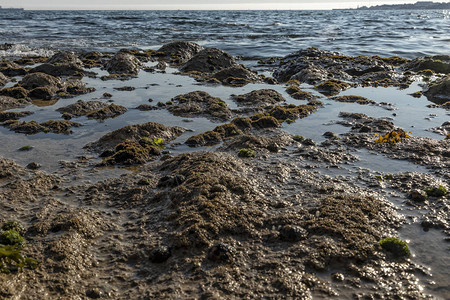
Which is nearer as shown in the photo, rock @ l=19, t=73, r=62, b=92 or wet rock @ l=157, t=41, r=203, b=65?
rock @ l=19, t=73, r=62, b=92

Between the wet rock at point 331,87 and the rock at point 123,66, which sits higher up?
the rock at point 123,66

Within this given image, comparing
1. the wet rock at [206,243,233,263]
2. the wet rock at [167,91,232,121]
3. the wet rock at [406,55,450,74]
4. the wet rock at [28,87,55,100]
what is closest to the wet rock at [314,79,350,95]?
the wet rock at [167,91,232,121]

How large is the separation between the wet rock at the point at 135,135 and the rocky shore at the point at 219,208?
2.8 inches

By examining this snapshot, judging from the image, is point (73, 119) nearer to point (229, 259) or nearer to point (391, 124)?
point (229, 259)

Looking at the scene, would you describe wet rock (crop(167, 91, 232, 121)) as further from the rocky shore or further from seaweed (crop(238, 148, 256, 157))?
seaweed (crop(238, 148, 256, 157))

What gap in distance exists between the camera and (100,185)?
10758mm

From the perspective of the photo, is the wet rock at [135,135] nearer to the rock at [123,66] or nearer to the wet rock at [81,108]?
the wet rock at [81,108]

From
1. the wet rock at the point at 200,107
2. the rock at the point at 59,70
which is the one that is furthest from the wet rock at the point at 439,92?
the rock at the point at 59,70

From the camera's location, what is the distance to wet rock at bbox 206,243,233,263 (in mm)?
7344

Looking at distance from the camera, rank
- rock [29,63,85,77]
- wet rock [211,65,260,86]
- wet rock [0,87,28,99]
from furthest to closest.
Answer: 1. rock [29,63,85,77]
2. wet rock [211,65,260,86]
3. wet rock [0,87,28,99]

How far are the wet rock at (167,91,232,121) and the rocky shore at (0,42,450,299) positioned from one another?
159mm

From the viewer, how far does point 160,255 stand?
7.39 metres

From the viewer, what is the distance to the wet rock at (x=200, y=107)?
723 inches

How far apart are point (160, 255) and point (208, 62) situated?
1060 inches
